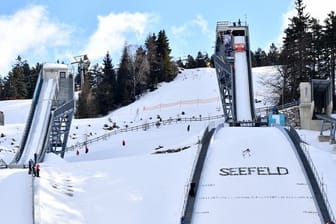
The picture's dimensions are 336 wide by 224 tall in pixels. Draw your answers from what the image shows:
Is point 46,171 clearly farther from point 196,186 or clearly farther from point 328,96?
point 328,96

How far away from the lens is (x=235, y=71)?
42.8m

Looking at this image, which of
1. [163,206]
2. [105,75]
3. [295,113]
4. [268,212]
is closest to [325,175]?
[268,212]

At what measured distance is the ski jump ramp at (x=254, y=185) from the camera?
2031 centimetres

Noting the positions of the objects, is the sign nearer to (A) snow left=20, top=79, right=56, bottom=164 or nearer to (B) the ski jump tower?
(B) the ski jump tower

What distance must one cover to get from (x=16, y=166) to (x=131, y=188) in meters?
12.4

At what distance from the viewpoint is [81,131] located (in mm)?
59062

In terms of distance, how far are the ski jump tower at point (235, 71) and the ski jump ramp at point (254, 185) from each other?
9119mm

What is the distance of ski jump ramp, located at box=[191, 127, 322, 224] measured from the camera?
2031 centimetres

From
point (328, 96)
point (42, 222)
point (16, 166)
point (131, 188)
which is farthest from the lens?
point (328, 96)

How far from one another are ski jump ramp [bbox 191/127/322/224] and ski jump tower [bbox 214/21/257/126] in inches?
359

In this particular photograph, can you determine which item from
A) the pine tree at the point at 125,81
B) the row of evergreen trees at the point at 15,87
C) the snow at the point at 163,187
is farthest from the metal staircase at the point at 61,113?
the row of evergreen trees at the point at 15,87

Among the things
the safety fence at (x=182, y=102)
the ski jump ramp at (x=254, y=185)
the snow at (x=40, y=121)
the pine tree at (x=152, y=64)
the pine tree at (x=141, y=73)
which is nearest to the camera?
the ski jump ramp at (x=254, y=185)

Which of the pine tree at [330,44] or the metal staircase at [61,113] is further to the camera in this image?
the pine tree at [330,44]

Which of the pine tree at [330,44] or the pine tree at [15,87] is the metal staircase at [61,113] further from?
the pine tree at [15,87]
